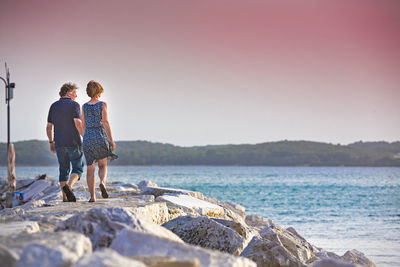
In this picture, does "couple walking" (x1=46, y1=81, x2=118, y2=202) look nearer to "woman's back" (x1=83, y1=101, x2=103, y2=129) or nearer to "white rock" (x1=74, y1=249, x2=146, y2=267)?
"woman's back" (x1=83, y1=101, x2=103, y2=129)

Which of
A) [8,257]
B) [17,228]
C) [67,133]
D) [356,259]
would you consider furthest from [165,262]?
[356,259]

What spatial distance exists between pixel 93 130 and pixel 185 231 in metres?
2.10

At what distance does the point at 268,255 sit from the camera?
502 cm

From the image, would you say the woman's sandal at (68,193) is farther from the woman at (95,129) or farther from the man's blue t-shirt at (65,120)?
the man's blue t-shirt at (65,120)

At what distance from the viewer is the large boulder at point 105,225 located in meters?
3.52

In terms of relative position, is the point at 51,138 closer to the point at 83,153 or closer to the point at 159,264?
the point at 83,153

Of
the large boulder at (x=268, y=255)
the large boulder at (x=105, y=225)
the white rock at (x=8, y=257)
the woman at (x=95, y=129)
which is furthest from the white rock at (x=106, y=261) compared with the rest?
the woman at (x=95, y=129)

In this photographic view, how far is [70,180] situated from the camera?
6.57 metres

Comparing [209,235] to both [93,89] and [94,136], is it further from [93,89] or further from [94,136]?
[93,89]

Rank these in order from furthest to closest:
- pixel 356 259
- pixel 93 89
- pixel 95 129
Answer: pixel 356 259
pixel 95 129
pixel 93 89

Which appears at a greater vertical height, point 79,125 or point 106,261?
point 79,125

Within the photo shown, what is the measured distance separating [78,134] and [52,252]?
4075mm

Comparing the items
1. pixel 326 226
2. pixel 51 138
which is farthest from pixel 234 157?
pixel 51 138

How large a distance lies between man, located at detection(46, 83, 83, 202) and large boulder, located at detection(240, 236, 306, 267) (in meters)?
2.66
